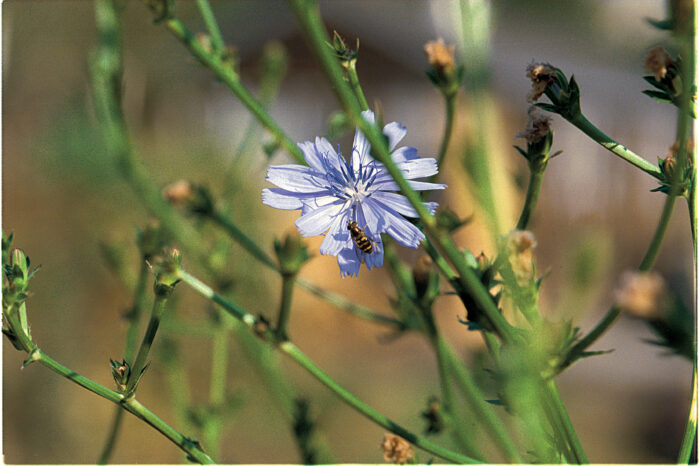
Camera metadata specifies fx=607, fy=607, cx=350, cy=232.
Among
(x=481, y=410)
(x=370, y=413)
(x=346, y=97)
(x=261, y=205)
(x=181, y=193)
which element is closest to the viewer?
(x=346, y=97)

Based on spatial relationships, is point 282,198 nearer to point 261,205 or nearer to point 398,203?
point 398,203

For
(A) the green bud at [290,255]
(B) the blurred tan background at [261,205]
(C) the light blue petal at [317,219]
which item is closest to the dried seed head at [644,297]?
(C) the light blue petal at [317,219]

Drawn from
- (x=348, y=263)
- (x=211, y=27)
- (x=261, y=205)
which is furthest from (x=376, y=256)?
(x=261, y=205)

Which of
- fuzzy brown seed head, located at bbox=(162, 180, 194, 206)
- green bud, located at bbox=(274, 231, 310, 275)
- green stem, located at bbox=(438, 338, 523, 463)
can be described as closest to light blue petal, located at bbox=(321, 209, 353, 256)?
green bud, located at bbox=(274, 231, 310, 275)

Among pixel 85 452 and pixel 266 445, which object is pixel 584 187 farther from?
pixel 85 452

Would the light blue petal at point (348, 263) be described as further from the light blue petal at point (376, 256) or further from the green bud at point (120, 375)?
the green bud at point (120, 375)

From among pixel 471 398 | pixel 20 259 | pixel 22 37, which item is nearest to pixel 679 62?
pixel 471 398
